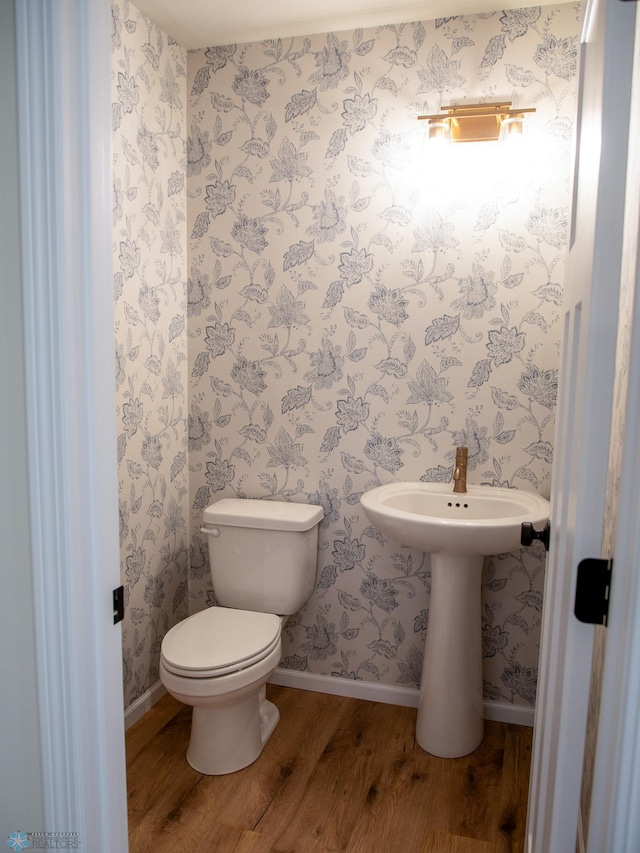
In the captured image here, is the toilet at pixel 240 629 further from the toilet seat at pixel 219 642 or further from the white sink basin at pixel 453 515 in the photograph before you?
the white sink basin at pixel 453 515

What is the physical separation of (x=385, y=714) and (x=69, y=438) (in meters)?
1.96

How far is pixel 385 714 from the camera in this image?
2.46m

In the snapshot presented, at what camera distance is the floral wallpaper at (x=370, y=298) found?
223cm

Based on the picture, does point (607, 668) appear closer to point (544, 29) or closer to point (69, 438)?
point (69, 438)

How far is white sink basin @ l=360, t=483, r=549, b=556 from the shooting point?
1.94m

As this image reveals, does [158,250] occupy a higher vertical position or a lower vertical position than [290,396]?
higher

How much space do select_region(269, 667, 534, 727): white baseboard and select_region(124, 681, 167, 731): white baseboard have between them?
468mm

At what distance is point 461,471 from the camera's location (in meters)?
2.31

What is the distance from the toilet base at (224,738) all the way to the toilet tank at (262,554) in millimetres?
369

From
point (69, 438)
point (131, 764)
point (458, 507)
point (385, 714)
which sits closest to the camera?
point (69, 438)

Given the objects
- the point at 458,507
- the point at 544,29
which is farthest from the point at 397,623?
the point at 544,29

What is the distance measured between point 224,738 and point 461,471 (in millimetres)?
1203

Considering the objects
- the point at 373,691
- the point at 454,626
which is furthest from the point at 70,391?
the point at 373,691

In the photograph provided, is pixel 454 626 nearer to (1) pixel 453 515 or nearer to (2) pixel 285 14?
(1) pixel 453 515
